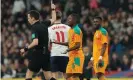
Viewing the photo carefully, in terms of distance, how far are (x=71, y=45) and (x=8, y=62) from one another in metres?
11.3

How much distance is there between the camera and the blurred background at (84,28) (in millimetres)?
26281

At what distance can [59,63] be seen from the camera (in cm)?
1783

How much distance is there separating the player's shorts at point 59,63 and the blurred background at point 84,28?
7.52 m

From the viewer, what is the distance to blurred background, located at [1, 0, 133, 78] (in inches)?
1035

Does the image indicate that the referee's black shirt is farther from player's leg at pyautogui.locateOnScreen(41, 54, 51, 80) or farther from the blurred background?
the blurred background

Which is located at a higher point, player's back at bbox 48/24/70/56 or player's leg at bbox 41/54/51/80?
player's back at bbox 48/24/70/56

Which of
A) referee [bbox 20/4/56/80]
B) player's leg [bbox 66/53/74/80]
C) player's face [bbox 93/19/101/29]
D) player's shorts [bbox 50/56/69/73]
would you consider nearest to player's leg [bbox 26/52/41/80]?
referee [bbox 20/4/56/80]

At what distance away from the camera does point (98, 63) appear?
16.8 meters

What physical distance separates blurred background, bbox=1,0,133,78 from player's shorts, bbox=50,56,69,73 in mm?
7517


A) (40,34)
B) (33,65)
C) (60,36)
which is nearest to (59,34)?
(60,36)

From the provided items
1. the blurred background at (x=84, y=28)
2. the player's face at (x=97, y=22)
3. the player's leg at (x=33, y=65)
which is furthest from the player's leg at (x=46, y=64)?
the blurred background at (x=84, y=28)

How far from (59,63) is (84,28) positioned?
10.7 meters

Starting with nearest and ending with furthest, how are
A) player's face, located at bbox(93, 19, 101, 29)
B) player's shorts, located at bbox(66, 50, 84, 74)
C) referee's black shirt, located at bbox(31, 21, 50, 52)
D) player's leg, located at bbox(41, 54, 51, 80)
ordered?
referee's black shirt, located at bbox(31, 21, 50, 52)
player's leg, located at bbox(41, 54, 51, 80)
player's shorts, located at bbox(66, 50, 84, 74)
player's face, located at bbox(93, 19, 101, 29)

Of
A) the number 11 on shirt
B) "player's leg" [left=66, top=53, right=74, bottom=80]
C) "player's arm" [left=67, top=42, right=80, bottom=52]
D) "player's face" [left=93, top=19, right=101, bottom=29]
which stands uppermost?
"player's face" [left=93, top=19, right=101, bottom=29]
